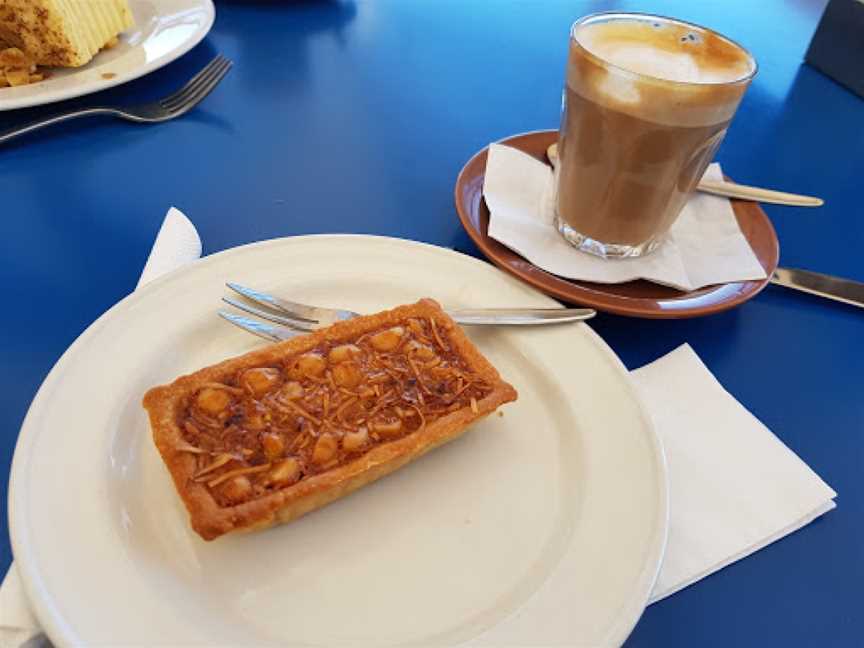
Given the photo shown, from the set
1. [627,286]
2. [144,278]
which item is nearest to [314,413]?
[144,278]

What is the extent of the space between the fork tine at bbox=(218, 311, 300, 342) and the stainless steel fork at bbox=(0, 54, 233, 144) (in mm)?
646

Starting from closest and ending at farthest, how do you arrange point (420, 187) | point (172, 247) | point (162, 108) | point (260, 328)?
1. point (260, 328)
2. point (172, 247)
3. point (420, 187)
4. point (162, 108)

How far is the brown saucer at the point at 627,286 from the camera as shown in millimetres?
847

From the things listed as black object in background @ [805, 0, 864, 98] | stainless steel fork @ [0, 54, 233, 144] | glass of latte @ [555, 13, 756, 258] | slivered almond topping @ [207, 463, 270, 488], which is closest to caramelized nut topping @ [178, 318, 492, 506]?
slivered almond topping @ [207, 463, 270, 488]

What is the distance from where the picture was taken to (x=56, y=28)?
3.86 feet

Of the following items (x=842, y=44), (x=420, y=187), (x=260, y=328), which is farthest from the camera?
(x=842, y=44)

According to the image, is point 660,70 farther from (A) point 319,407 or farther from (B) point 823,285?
(A) point 319,407

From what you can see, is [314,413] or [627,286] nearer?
[314,413]

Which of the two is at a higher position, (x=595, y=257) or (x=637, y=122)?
(x=637, y=122)

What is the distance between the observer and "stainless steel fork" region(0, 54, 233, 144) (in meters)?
1.13

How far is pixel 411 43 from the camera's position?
166cm

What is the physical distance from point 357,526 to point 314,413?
4.9 inches

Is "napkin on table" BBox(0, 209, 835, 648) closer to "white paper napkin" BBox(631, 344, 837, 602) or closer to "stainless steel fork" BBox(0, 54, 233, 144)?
"white paper napkin" BBox(631, 344, 837, 602)

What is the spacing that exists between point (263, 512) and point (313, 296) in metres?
0.34
